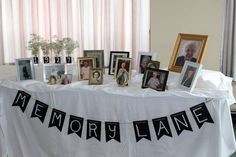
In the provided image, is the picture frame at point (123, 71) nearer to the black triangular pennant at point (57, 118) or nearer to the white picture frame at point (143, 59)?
the white picture frame at point (143, 59)

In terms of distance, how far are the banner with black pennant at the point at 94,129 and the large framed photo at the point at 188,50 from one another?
675 millimetres

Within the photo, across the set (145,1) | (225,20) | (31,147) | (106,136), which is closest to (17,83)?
(31,147)

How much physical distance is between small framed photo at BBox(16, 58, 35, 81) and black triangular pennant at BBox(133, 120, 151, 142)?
93cm

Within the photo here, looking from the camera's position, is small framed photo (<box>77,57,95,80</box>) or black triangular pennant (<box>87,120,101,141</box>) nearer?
black triangular pennant (<box>87,120,101,141</box>)

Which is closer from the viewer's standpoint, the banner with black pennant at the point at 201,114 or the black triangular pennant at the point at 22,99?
the banner with black pennant at the point at 201,114

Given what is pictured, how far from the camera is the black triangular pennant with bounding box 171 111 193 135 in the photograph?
1816 millimetres

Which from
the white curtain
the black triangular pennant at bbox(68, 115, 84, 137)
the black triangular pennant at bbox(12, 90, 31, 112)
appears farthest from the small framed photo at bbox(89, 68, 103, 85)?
the white curtain

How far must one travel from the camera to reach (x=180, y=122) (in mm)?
1825

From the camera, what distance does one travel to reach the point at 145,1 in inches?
140

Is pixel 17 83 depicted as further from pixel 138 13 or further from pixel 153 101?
pixel 138 13

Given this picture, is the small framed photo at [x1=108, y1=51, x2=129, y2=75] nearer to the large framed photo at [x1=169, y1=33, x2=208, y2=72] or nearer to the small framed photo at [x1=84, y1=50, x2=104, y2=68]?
the small framed photo at [x1=84, y1=50, x2=104, y2=68]

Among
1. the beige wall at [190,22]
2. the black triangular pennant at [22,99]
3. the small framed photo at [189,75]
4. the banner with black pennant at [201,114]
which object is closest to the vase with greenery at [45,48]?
the black triangular pennant at [22,99]

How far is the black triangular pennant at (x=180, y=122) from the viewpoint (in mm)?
1816

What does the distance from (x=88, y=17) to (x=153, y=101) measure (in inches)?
79.4
